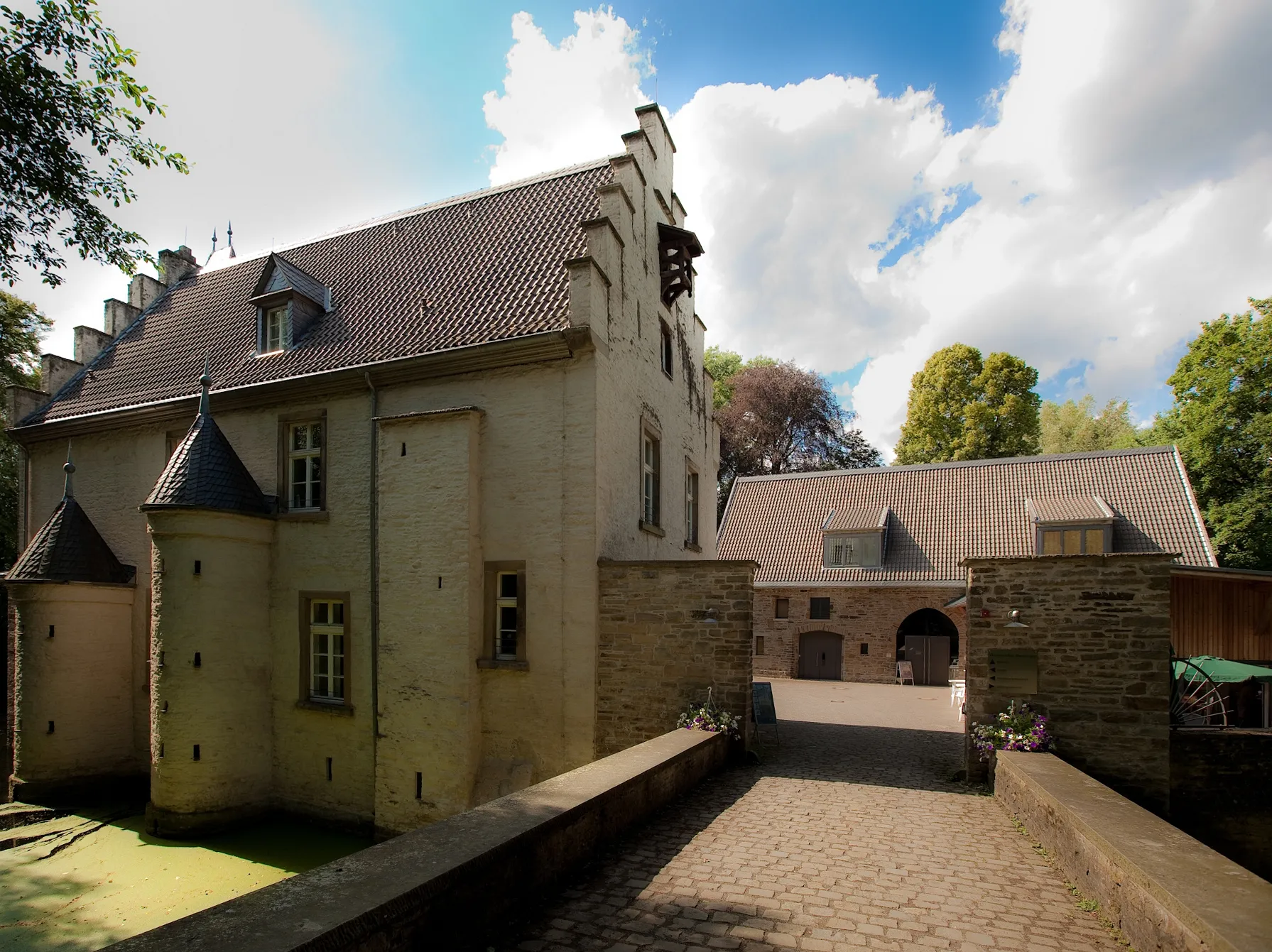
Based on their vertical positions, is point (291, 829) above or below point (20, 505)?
below

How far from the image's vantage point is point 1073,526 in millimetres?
22188

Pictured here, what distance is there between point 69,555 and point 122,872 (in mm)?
6381

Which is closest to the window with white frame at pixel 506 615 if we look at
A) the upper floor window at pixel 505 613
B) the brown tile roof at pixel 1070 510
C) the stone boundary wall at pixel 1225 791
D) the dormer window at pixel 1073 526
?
the upper floor window at pixel 505 613

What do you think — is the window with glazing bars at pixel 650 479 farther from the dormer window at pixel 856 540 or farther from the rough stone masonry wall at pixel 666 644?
the dormer window at pixel 856 540

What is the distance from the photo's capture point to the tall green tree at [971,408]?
113ft

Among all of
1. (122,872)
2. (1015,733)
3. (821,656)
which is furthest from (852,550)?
(122,872)

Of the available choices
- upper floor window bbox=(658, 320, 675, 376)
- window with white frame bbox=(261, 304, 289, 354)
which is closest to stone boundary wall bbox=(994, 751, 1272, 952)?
upper floor window bbox=(658, 320, 675, 376)

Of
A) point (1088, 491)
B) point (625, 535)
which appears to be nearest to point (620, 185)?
point (625, 535)

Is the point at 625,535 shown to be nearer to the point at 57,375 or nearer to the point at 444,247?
the point at 444,247

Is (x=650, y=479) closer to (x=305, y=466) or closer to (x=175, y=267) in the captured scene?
(x=305, y=466)

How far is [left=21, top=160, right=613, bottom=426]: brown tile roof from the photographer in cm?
1205

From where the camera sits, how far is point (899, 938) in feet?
14.5

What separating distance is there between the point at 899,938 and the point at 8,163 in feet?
34.2

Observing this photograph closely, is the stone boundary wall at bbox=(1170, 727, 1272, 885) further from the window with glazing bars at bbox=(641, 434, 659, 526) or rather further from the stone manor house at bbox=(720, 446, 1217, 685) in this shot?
the stone manor house at bbox=(720, 446, 1217, 685)
